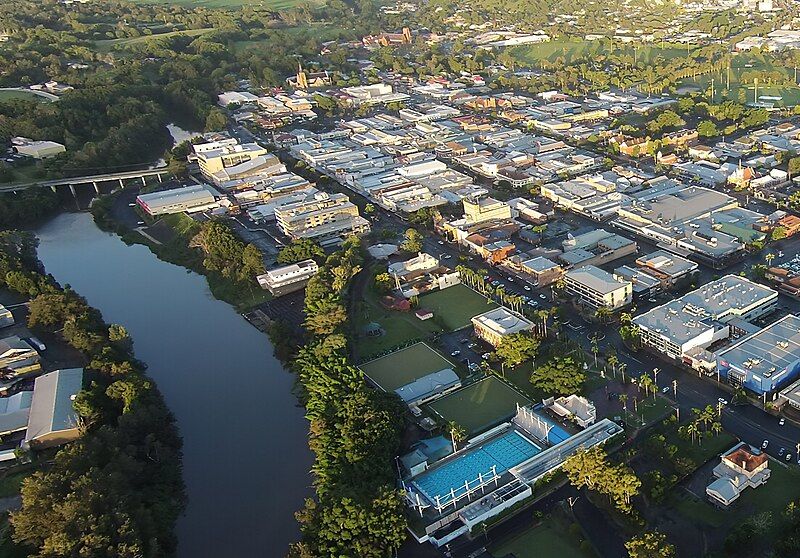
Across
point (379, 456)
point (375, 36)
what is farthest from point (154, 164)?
point (375, 36)

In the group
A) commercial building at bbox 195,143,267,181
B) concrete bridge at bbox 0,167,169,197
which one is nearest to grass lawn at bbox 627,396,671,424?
commercial building at bbox 195,143,267,181

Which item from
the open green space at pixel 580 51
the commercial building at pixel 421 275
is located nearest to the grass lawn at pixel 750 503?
the commercial building at pixel 421 275

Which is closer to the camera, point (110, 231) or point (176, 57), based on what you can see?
point (110, 231)

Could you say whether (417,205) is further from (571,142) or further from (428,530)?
(428,530)

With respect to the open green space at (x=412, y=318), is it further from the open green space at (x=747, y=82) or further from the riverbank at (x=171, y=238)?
the open green space at (x=747, y=82)

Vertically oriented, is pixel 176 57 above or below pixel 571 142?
above

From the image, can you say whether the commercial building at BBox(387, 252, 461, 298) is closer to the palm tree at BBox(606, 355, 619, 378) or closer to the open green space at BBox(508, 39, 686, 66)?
the palm tree at BBox(606, 355, 619, 378)
